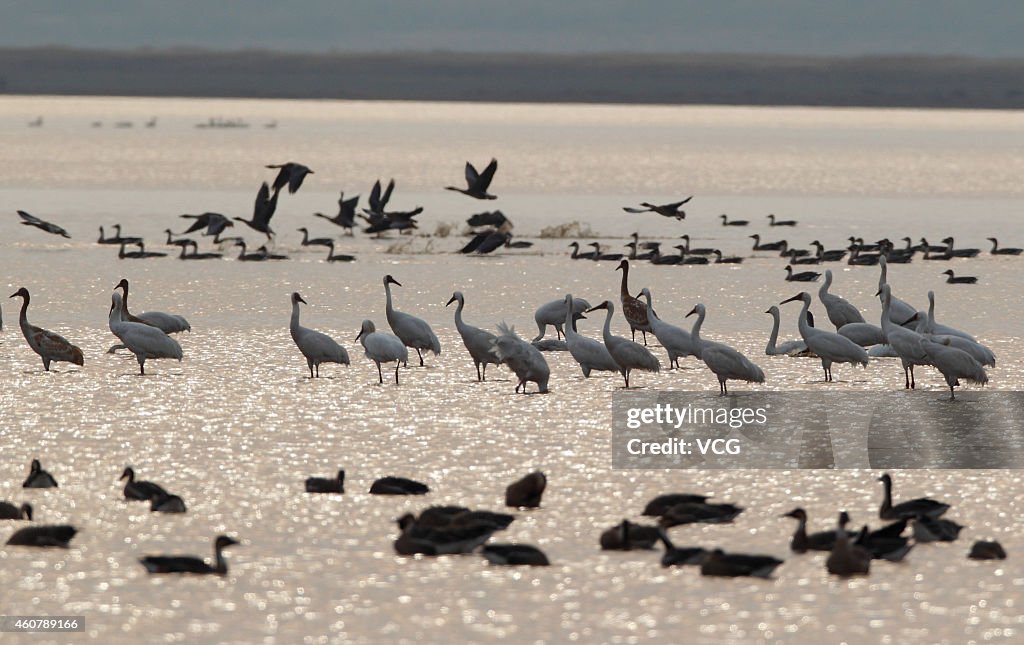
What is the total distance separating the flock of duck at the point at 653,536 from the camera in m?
12.0

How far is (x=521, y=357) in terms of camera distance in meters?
18.7

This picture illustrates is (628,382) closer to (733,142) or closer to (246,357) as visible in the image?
(246,357)

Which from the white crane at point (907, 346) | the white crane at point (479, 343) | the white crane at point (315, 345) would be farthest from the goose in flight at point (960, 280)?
the white crane at point (315, 345)

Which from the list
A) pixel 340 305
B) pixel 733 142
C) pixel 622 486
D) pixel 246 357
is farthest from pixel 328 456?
pixel 733 142

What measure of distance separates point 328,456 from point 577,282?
1650 cm

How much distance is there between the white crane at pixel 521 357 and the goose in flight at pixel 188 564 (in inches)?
273

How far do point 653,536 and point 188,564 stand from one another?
129 inches

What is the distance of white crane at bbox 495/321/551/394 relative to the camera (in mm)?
18625

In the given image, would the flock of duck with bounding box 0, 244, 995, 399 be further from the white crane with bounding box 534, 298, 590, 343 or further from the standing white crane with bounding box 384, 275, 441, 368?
the white crane with bounding box 534, 298, 590, 343

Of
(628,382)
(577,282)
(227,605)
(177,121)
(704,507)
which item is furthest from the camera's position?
(177,121)

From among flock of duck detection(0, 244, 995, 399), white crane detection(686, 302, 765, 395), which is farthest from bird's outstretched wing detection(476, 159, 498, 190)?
white crane detection(686, 302, 765, 395)

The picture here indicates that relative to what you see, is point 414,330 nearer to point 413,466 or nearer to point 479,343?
point 479,343

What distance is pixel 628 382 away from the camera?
1989cm

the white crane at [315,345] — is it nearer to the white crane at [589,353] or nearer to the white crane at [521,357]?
the white crane at [521,357]
